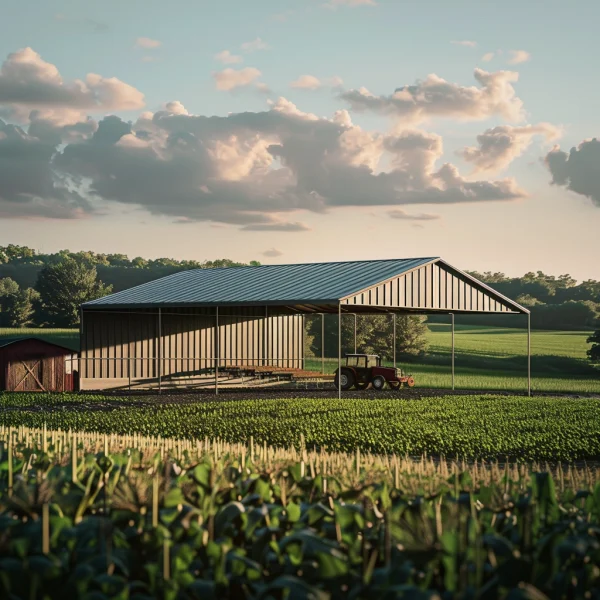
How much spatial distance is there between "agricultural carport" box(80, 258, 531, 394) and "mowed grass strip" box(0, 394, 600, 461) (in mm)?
4100

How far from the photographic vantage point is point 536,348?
62.8m

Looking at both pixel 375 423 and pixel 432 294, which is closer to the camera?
pixel 375 423

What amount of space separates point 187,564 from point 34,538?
0.94m

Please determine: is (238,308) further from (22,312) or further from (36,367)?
(22,312)

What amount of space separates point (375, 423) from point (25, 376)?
17005mm

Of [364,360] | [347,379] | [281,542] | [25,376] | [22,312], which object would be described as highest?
[22,312]

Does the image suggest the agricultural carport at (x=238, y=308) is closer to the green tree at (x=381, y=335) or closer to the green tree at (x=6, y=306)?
the green tree at (x=381, y=335)

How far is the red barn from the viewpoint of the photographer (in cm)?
3036

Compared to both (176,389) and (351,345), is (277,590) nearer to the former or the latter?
(176,389)

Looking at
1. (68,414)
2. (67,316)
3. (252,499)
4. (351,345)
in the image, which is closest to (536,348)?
(351,345)

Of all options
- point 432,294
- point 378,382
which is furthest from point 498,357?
point 432,294

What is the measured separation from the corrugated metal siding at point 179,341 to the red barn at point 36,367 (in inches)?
23.7

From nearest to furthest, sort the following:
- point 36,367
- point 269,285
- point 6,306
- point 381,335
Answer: point 269,285
point 36,367
point 381,335
point 6,306

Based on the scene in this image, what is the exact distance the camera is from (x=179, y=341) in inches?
1316
